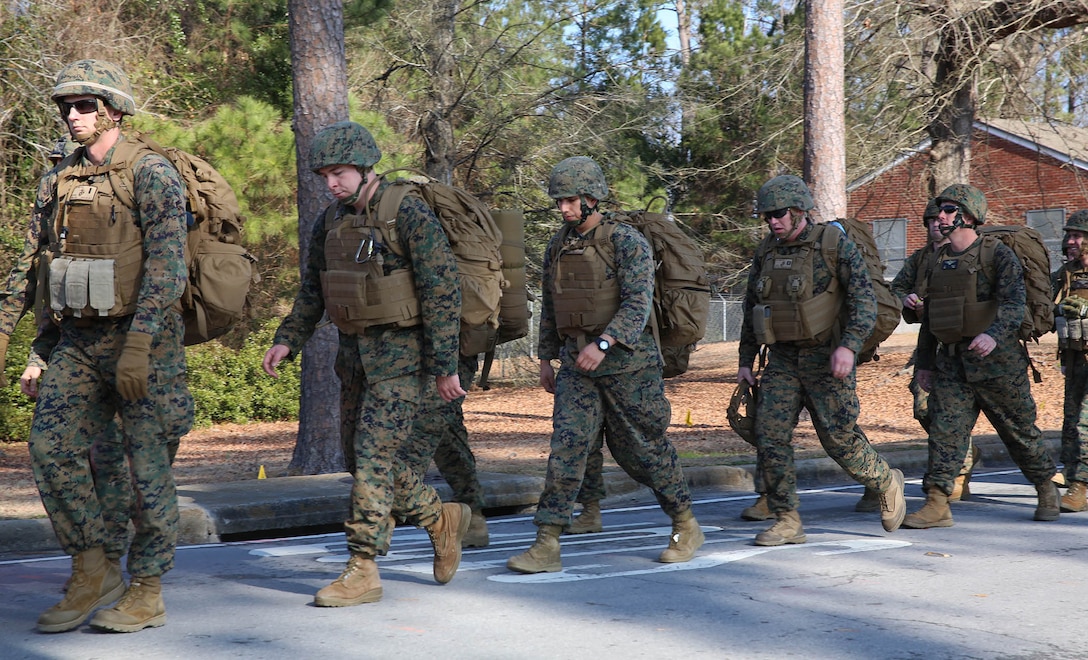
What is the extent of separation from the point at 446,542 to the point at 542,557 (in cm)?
59

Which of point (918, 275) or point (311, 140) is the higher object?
point (311, 140)

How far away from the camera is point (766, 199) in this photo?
24.0 ft

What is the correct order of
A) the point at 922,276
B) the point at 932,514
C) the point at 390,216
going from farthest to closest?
the point at 922,276, the point at 932,514, the point at 390,216

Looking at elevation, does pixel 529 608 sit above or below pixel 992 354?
below

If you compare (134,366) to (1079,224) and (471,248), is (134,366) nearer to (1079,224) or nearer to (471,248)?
(471,248)

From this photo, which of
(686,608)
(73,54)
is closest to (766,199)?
(686,608)

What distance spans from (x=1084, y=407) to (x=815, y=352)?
2.60 m

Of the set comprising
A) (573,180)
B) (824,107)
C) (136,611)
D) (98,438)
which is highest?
(824,107)

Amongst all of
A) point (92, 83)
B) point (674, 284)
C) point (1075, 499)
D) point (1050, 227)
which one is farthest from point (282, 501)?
point (1050, 227)

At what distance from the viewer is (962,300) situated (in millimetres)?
8164

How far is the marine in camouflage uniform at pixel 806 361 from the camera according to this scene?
725 cm

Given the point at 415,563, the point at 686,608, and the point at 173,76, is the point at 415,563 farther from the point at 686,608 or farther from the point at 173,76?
the point at 173,76

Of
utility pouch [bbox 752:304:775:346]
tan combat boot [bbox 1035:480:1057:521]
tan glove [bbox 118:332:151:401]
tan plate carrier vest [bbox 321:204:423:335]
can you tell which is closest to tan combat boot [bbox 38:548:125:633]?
tan glove [bbox 118:332:151:401]

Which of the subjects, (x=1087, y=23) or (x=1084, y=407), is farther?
(x=1087, y=23)
